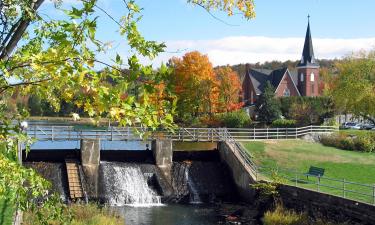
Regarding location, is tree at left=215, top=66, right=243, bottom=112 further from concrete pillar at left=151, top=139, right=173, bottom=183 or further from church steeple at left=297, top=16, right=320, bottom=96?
concrete pillar at left=151, top=139, right=173, bottom=183

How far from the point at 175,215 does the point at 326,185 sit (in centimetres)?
714

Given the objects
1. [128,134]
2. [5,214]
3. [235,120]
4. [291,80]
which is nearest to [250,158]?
[128,134]

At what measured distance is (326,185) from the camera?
75.2ft

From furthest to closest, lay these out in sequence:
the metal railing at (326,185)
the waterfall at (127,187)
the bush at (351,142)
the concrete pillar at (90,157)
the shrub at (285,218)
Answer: the bush at (351,142)
the concrete pillar at (90,157)
the waterfall at (127,187)
the metal railing at (326,185)
the shrub at (285,218)

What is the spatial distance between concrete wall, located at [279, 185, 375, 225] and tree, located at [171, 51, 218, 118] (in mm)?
34031

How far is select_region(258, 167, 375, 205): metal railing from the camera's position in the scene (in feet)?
70.1

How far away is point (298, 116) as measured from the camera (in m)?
59.3

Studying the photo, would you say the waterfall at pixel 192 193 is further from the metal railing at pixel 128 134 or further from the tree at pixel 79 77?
the tree at pixel 79 77

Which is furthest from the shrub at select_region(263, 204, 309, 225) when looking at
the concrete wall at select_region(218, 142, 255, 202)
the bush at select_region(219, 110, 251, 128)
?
the bush at select_region(219, 110, 251, 128)

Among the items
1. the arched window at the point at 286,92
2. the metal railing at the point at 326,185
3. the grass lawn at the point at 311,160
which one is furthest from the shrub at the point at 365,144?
the arched window at the point at 286,92

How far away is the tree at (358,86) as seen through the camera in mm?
40906

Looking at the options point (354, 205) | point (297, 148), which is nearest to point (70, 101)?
Result: point (354, 205)

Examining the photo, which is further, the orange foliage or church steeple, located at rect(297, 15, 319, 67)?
church steeple, located at rect(297, 15, 319, 67)

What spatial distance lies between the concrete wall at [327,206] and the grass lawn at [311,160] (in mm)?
Answer: 1616
